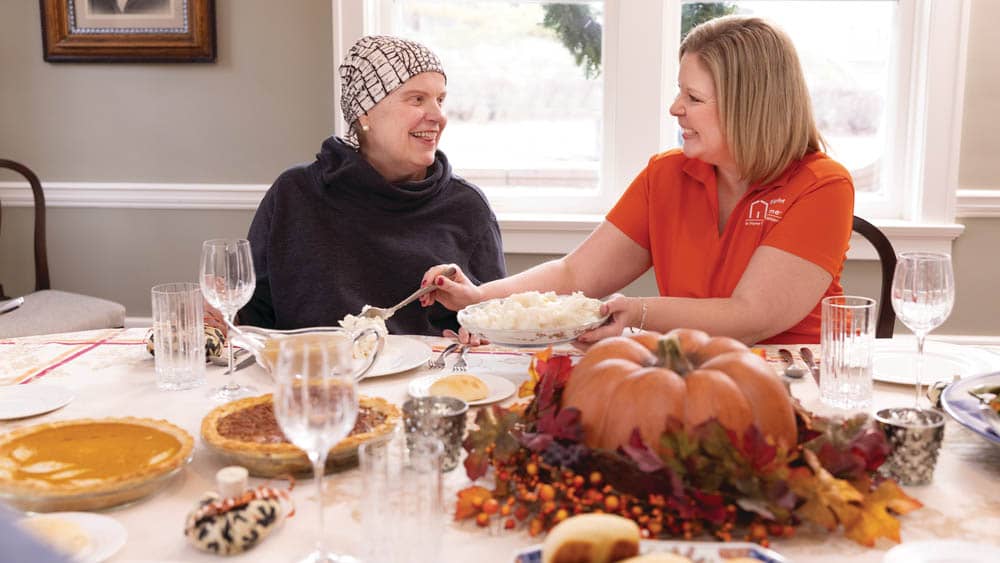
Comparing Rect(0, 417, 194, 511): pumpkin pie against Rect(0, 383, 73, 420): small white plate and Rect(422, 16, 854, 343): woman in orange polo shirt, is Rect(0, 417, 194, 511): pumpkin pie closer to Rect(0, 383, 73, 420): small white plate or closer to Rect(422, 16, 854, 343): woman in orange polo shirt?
Rect(0, 383, 73, 420): small white plate

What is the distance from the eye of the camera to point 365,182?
2.45 metres

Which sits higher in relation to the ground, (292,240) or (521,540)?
(292,240)

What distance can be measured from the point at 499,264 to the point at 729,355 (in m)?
1.44

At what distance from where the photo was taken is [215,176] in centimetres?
370

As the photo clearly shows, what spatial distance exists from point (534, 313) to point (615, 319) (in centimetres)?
22

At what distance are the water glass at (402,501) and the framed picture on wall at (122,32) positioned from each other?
9.67 feet

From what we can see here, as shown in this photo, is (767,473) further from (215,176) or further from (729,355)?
(215,176)

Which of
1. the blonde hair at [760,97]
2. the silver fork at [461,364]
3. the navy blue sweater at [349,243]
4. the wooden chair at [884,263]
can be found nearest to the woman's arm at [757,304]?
the blonde hair at [760,97]

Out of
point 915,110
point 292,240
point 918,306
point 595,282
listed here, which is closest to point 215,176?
point 292,240

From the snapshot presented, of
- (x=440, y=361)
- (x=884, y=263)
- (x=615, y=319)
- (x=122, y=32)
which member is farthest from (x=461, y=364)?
(x=122, y=32)

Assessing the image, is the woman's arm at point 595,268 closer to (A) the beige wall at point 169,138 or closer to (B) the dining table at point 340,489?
(B) the dining table at point 340,489

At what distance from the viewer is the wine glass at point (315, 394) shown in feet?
3.06

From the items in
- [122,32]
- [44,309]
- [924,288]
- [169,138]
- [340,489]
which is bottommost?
[44,309]

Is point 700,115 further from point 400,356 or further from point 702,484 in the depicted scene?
point 702,484
